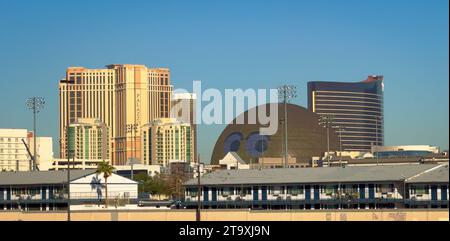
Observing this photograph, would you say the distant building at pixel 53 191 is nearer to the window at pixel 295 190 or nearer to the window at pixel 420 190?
the window at pixel 295 190

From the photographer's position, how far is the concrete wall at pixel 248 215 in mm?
58906

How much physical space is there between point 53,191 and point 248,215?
133 ft

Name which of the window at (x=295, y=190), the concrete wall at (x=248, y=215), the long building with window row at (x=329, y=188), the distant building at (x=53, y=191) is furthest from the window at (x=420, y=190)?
the distant building at (x=53, y=191)

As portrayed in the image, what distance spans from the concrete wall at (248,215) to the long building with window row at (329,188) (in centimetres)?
2025

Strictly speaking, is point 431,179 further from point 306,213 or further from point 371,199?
point 306,213

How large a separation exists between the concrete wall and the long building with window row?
66.4ft

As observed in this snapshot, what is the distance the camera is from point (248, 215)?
6278 cm

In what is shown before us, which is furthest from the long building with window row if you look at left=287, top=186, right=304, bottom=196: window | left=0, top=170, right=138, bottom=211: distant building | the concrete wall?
the concrete wall

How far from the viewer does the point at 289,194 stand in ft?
310

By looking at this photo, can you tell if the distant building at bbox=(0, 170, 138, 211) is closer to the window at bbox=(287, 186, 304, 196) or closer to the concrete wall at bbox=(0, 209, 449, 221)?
the window at bbox=(287, 186, 304, 196)
